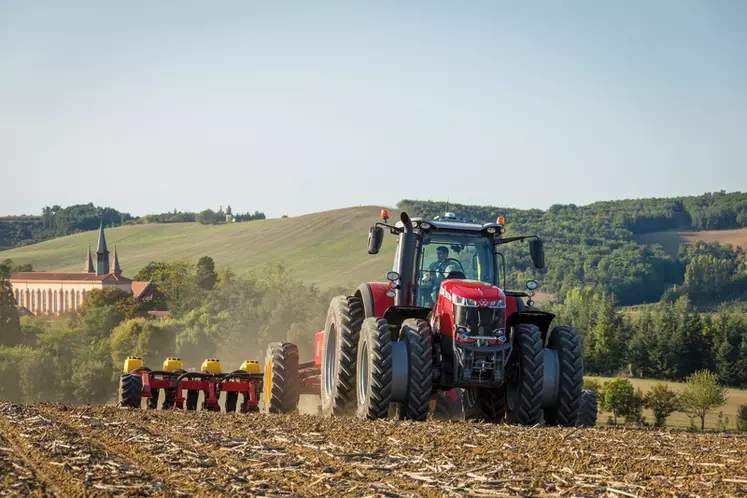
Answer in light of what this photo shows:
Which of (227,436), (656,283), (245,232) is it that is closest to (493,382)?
(227,436)

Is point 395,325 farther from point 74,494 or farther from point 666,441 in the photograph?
point 74,494

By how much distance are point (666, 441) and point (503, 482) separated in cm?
422

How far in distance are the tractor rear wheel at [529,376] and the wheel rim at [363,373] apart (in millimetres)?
2071

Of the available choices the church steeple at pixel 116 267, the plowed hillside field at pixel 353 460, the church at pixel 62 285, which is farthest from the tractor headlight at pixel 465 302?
the church steeple at pixel 116 267

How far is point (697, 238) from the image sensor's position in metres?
137

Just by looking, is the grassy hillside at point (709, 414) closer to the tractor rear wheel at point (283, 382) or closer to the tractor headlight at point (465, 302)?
the tractor rear wheel at point (283, 382)

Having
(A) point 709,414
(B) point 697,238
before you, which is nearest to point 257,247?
(B) point 697,238

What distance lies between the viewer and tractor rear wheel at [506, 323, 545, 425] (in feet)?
40.4

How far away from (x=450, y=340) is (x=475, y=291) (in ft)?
2.45

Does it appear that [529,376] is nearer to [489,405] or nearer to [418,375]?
[418,375]

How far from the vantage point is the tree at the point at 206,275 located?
112 m

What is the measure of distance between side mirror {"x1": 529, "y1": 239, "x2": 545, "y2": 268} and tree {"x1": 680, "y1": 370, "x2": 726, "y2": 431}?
47295mm

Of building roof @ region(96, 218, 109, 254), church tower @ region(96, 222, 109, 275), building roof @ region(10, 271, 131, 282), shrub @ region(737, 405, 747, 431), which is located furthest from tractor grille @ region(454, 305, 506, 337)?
building roof @ region(96, 218, 109, 254)

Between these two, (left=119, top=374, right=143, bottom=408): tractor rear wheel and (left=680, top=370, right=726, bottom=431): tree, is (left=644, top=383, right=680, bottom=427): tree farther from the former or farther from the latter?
(left=119, top=374, right=143, bottom=408): tractor rear wheel
